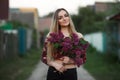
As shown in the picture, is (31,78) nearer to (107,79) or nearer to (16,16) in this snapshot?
(107,79)

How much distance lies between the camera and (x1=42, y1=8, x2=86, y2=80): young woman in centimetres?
539

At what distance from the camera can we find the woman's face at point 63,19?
553cm

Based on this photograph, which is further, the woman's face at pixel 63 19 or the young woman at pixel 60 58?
the woman's face at pixel 63 19

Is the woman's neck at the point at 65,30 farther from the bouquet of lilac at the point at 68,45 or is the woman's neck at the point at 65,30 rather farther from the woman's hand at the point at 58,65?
the woman's hand at the point at 58,65

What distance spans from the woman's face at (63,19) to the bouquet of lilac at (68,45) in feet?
0.42

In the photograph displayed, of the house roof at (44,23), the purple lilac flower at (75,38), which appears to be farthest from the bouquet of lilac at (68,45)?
the house roof at (44,23)

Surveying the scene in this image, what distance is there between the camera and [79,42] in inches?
216

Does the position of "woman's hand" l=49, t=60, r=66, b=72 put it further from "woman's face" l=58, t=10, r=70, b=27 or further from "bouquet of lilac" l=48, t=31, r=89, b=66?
"woman's face" l=58, t=10, r=70, b=27

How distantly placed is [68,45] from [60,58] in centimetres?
19

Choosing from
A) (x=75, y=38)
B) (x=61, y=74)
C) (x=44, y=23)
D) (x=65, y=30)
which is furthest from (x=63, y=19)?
(x=44, y=23)

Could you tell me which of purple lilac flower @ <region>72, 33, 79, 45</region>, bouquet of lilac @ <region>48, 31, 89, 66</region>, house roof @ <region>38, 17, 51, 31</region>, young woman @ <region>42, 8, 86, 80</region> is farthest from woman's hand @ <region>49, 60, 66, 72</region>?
house roof @ <region>38, 17, 51, 31</region>

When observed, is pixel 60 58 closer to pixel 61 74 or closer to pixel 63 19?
pixel 61 74

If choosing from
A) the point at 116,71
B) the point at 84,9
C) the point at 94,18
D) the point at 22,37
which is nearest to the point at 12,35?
the point at 22,37

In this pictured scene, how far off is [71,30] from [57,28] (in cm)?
17
